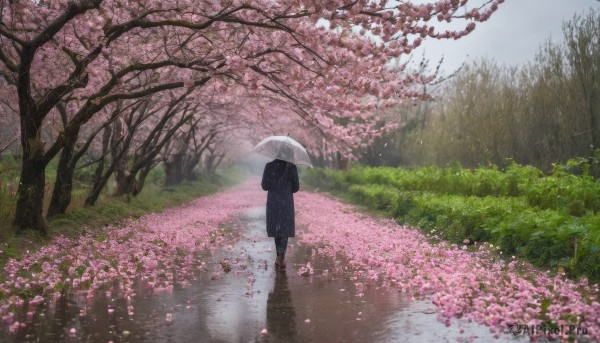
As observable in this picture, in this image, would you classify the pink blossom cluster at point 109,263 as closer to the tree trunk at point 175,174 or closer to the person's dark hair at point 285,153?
the person's dark hair at point 285,153

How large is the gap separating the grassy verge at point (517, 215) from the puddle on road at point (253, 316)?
8.56 feet

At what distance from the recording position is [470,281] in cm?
768

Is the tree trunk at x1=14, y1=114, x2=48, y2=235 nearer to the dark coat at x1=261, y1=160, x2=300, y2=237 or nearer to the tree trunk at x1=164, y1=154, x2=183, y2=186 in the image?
the dark coat at x1=261, y1=160, x2=300, y2=237

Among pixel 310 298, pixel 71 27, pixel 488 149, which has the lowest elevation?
pixel 310 298

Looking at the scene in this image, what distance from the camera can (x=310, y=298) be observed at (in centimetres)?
764

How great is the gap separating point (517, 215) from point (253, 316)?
595 cm

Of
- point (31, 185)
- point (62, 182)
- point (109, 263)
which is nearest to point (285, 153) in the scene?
point (109, 263)

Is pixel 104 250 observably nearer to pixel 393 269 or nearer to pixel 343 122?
pixel 393 269

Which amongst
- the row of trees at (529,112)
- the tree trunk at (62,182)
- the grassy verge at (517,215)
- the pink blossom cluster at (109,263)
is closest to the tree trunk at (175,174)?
the row of trees at (529,112)

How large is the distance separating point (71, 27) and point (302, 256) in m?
6.96

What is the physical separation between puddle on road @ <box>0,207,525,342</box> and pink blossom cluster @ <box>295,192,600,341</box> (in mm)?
299

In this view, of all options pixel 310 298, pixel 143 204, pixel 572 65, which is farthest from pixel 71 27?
pixel 572 65

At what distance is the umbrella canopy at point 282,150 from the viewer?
10.3 m

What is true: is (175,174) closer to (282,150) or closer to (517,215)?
(282,150)
